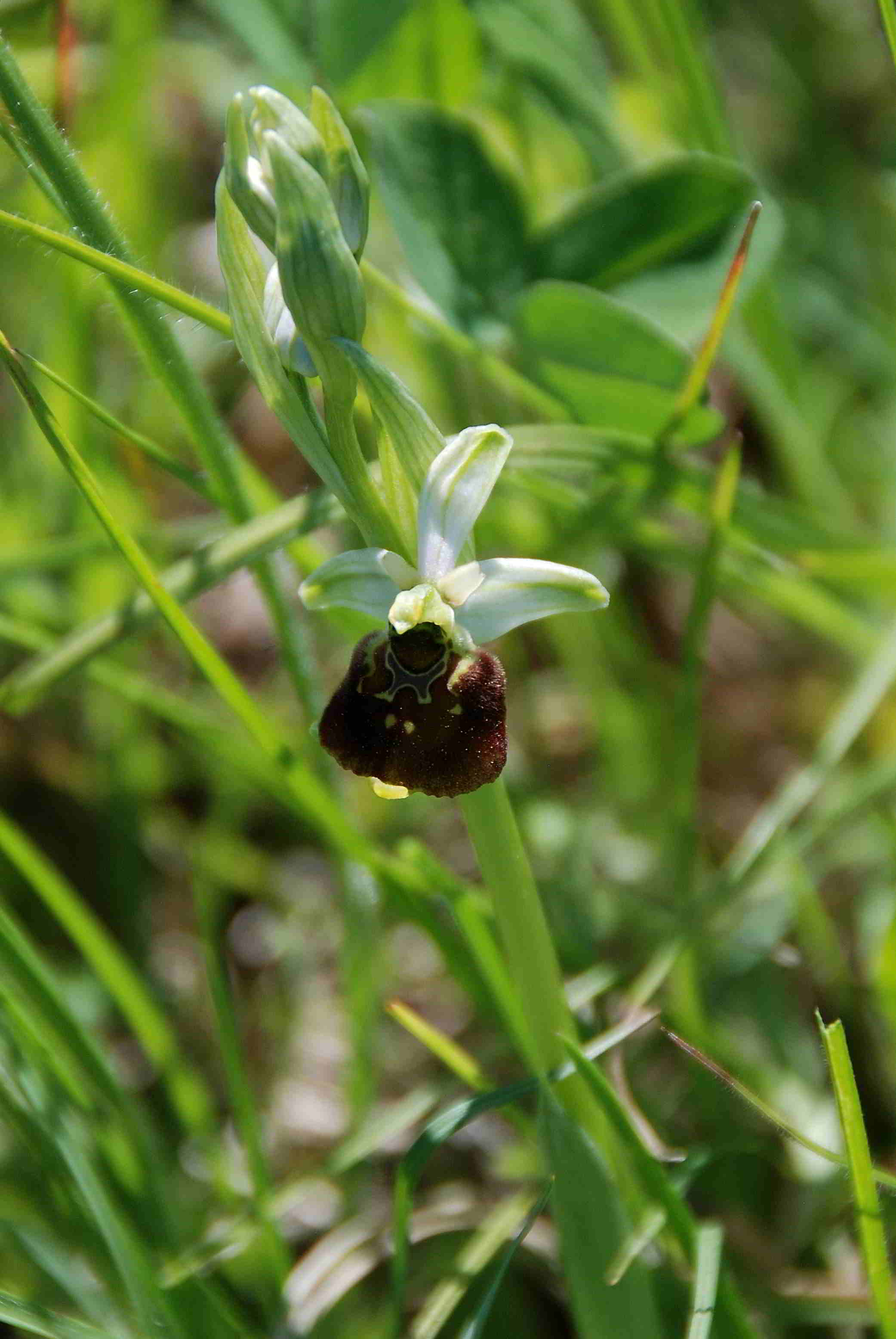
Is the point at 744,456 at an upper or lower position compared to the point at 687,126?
lower

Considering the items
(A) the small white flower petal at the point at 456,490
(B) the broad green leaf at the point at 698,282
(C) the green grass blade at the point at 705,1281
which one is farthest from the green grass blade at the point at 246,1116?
(B) the broad green leaf at the point at 698,282

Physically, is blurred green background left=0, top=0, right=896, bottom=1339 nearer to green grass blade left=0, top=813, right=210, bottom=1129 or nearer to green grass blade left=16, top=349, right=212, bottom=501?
green grass blade left=0, top=813, right=210, bottom=1129

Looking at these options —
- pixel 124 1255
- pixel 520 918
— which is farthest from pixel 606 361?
pixel 124 1255

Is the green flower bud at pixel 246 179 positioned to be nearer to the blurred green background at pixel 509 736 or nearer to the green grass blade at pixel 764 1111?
the blurred green background at pixel 509 736

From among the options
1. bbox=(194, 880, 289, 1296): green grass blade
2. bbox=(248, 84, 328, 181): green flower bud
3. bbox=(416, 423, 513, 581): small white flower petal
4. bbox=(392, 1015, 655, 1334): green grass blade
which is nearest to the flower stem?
bbox=(392, 1015, 655, 1334): green grass blade

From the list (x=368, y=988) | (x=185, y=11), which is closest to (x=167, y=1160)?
(x=368, y=988)

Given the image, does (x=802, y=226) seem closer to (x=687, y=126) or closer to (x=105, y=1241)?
(x=687, y=126)
